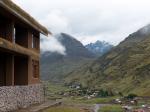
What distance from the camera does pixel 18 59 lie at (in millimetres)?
58031

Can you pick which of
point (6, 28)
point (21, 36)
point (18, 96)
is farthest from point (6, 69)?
point (21, 36)

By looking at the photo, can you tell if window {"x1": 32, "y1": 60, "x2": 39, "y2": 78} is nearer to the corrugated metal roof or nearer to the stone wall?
the stone wall

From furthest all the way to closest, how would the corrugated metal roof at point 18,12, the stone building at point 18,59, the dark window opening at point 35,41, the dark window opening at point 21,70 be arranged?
the dark window opening at point 35,41 → the dark window opening at point 21,70 → the stone building at point 18,59 → the corrugated metal roof at point 18,12

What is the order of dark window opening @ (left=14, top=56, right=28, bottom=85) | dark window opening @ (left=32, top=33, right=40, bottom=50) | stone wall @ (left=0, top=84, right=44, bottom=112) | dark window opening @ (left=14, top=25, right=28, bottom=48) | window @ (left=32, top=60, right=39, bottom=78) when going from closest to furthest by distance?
stone wall @ (left=0, top=84, right=44, bottom=112) < dark window opening @ (left=14, top=56, right=28, bottom=85) < dark window opening @ (left=14, top=25, right=28, bottom=48) < window @ (left=32, top=60, right=39, bottom=78) < dark window opening @ (left=32, top=33, right=40, bottom=50)

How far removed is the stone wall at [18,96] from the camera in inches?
1777

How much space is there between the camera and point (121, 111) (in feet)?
472

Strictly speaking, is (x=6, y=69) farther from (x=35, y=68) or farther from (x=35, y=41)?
(x=35, y=41)

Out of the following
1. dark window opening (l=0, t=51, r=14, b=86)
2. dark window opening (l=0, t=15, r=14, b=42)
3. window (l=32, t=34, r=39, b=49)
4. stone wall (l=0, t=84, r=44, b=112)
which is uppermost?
window (l=32, t=34, r=39, b=49)

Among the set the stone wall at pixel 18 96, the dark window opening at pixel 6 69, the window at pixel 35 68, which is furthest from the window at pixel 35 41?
the dark window opening at pixel 6 69

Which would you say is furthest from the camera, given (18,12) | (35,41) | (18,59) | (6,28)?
(35,41)

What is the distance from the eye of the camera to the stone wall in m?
45.1

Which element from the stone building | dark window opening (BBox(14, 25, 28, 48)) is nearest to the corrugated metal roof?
the stone building

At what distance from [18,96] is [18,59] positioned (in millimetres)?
7890

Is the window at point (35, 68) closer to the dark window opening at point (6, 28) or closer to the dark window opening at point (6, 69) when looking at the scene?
the dark window opening at point (6, 69)
